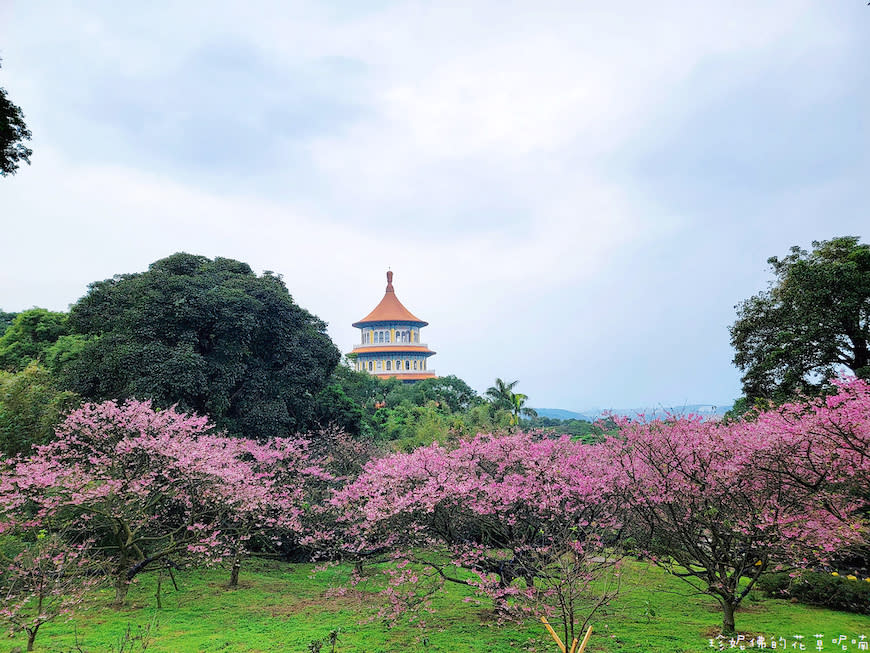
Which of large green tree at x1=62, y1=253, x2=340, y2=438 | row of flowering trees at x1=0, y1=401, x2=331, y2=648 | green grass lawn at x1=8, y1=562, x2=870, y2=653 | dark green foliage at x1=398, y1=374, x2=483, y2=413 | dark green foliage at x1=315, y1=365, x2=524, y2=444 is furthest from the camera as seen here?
dark green foliage at x1=398, y1=374, x2=483, y2=413

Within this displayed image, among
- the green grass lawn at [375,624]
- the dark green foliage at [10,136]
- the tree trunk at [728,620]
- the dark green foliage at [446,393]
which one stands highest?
the dark green foliage at [10,136]

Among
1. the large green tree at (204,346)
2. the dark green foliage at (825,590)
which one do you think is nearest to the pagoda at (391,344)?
the large green tree at (204,346)

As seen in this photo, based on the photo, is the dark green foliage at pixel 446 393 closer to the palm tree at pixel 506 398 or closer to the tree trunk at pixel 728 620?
the palm tree at pixel 506 398

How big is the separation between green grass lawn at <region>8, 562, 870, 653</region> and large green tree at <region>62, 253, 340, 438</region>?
651cm

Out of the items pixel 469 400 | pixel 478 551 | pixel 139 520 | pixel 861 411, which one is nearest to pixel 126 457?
pixel 139 520

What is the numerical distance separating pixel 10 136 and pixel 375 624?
1188 cm

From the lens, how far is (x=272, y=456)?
1589 centimetres

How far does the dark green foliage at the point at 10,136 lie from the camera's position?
11406mm

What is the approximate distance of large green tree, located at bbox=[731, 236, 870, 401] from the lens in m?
16.9

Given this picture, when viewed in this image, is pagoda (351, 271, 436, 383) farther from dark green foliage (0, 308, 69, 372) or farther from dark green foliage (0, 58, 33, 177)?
dark green foliage (0, 58, 33, 177)

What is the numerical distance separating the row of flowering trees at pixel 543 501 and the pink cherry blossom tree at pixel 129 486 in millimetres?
56

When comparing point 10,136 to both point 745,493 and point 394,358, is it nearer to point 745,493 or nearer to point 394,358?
point 745,493

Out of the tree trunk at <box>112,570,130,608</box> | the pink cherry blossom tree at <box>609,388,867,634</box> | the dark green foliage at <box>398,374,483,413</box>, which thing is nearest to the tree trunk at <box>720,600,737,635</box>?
the pink cherry blossom tree at <box>609,388,867,634</box>

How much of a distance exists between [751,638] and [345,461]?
12546 mm
